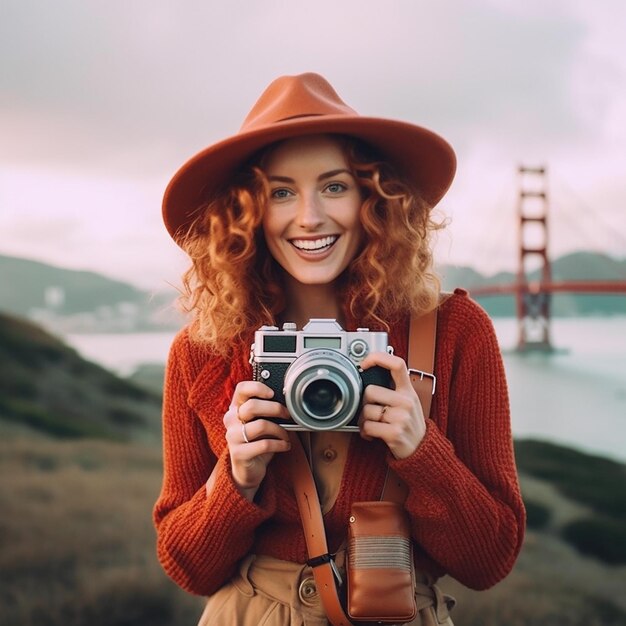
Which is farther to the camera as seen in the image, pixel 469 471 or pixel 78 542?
pixel 78 542

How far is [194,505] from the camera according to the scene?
51.3 inches

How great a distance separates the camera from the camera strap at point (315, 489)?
3.91 feet

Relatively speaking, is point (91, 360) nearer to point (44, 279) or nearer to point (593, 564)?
point (44, 279)

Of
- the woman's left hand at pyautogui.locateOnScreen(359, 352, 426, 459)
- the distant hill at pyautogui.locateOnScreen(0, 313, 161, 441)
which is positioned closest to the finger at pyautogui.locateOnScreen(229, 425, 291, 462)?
the woman's left hand at pyautogui.locateOnScreen(359, 352, 426, 459)

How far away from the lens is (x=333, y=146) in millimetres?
1306

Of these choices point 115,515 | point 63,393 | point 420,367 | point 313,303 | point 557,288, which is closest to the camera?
point 420,367

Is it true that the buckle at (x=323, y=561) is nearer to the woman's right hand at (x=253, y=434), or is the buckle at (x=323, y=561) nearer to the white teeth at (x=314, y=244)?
the woman's right hand at (x=253, y=434)

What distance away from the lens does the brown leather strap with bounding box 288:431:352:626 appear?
1.19 m

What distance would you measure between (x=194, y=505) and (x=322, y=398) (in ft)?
1.10

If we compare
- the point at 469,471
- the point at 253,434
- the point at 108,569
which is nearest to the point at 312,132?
the point at 253,434

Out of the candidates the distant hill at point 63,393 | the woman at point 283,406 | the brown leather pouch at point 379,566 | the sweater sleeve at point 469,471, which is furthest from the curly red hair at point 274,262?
the distant hill at point 63,393

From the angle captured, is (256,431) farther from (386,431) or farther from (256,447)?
(386,431)

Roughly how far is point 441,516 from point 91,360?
2851 millimetres

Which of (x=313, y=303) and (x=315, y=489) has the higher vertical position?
(x=313, y=303)
